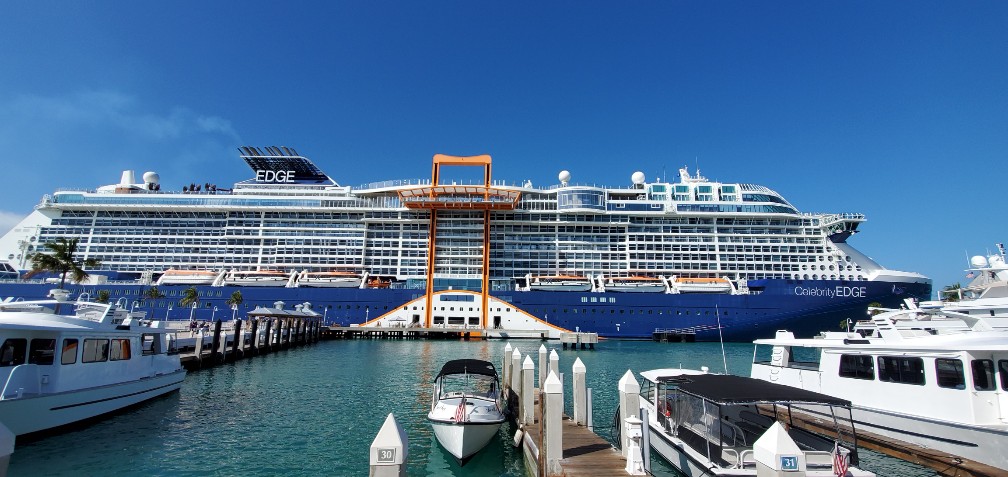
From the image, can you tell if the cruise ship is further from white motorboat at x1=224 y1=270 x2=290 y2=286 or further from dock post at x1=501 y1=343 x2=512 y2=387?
dock post at x1=501 y1=343 x2=512 y2=387

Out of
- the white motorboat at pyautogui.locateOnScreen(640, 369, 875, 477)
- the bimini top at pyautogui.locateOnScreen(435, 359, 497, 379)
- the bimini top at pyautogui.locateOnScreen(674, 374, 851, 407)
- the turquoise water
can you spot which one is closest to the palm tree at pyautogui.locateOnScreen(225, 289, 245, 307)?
the turquoise water

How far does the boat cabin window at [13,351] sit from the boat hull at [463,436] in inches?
393

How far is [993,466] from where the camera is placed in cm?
935

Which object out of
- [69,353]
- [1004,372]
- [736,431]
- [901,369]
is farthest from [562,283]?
[69,353]

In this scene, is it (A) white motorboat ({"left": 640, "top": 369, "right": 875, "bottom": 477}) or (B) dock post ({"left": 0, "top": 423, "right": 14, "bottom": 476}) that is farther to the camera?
(A) white motorboat ({"left": 640, "top": 369, "right": 875, "bottom": 477})

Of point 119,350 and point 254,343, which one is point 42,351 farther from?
point 254,343

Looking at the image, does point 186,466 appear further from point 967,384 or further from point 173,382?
point 967,384

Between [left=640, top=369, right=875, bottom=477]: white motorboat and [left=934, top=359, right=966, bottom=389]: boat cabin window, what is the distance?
2.42 m

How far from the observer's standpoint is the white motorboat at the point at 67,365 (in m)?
11.4

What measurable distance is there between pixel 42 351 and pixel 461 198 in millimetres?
41317

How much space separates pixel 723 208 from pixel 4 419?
53.0 meters

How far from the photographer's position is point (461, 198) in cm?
5231

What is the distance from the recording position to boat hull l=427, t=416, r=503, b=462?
10.8m

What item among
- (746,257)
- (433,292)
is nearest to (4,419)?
Result: (433,292)
